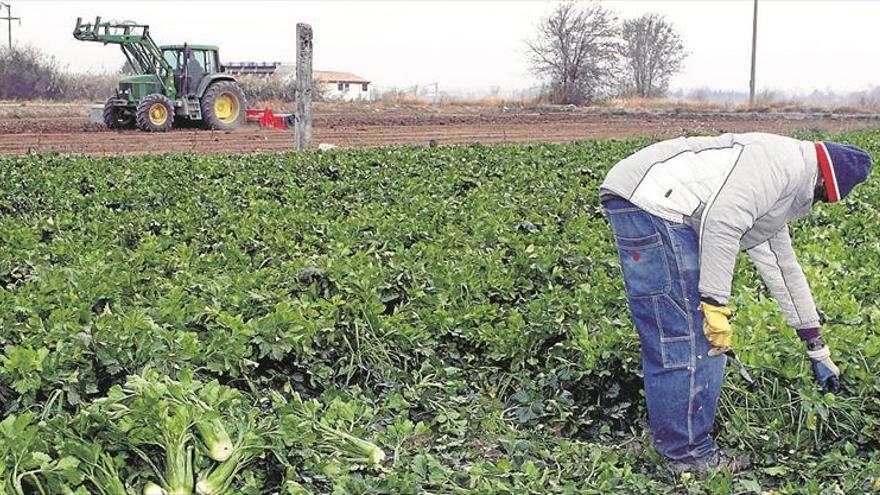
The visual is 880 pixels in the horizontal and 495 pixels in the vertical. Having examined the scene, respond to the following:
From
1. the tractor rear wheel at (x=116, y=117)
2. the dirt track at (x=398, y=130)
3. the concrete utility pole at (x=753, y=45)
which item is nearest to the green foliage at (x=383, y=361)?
the dirt track at (x=398, y=130)

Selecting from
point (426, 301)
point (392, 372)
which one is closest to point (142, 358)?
point (392, 372)

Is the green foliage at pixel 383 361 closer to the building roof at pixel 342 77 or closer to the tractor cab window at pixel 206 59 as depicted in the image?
the tractor cab window at pixel 206 59

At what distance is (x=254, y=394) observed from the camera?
4.58 metres

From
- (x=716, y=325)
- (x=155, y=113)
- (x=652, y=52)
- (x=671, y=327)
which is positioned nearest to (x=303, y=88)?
(x=155, y=113)

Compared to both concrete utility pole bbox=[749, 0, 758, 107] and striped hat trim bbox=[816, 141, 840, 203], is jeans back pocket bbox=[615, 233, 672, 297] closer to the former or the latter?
striped hat trim bbox=[816, 141, 840, 203]

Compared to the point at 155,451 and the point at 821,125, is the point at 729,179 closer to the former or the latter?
the point at 155,451

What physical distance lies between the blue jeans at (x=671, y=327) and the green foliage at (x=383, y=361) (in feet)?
0.77

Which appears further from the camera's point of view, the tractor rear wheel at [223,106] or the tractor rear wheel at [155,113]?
the tractor rear wheel at [223,106]

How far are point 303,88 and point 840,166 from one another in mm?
14992

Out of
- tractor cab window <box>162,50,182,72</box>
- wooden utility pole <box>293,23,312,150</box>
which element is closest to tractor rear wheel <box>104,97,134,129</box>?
tractor cab window <box>162,50,182,72</box>

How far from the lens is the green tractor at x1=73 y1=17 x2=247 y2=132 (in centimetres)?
2145

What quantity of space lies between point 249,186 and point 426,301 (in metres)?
5.37

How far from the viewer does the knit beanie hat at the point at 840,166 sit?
152 inches

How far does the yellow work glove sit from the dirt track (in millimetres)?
12862
